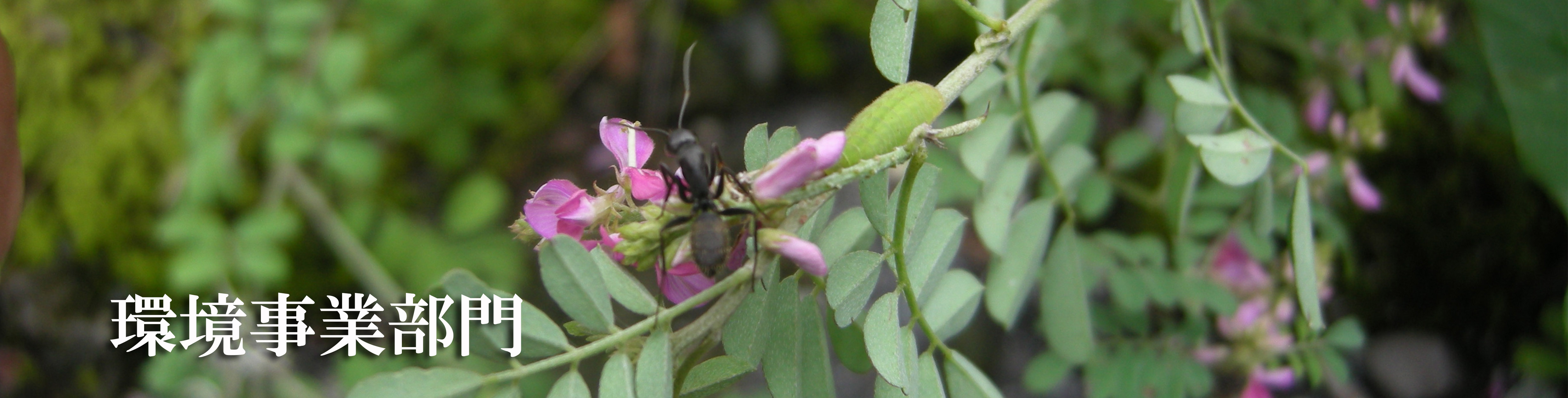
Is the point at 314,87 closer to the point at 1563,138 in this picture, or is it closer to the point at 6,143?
the point at 6,143

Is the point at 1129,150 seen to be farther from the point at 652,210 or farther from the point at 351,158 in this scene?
the point at 351,158

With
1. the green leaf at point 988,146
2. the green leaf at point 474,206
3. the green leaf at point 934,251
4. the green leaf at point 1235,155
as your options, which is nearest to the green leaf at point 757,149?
the green leaf at point 934,251

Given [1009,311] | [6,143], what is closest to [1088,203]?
[1009,311]

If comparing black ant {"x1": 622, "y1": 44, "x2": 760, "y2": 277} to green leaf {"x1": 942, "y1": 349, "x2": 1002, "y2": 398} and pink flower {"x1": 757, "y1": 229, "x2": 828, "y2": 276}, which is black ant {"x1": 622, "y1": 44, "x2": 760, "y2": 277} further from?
green leaf {"x1": 942, "y1": 349, "x2": 1002, "y2": 398}

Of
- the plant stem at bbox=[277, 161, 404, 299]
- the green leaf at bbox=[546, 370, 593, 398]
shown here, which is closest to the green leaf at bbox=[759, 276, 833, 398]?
the green leaf at bbox=[546, 370, 593, 398]

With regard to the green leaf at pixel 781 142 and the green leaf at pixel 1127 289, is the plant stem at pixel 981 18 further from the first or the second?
the green leaf at pixel 1127 289

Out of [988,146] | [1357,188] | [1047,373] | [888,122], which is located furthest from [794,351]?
[1357,188]
